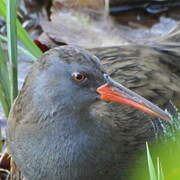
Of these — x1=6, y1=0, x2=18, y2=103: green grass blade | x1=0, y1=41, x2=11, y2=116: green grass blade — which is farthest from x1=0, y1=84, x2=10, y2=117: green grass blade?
x1=6, y1=0, x2=18, y2=103: green grass blade

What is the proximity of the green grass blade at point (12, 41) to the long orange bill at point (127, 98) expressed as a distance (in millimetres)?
796

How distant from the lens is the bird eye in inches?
161

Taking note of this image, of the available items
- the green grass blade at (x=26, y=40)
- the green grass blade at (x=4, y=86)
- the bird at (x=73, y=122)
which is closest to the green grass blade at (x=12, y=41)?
the green grass blade at (x=4, y=86)

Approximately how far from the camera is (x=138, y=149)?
14.8ft

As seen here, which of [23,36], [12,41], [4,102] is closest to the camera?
[12,41]

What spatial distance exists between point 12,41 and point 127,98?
0.93m

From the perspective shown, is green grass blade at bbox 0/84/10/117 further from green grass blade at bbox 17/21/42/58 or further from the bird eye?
the bird eye

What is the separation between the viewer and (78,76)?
4090 mm

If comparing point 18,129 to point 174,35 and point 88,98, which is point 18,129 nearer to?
point 88,98

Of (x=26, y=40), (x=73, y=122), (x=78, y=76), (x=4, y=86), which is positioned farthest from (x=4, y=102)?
(x=78, y=76)

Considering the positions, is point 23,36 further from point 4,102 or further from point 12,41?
point 4,102

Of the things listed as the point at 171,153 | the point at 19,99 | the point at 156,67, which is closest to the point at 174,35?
the point at 156,67

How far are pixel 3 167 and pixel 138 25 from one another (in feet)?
6.38

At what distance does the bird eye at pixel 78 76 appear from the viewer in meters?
4.08
